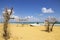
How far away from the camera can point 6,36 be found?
4.76m

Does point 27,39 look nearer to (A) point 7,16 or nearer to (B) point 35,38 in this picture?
(B) point 35,38

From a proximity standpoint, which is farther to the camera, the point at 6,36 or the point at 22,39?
the point at 22,39

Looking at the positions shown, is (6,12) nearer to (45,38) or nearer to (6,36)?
(6,36)

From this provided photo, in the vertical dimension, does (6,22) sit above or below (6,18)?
below

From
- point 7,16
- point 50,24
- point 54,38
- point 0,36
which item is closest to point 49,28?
point 50,24

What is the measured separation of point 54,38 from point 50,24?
86.2 inches

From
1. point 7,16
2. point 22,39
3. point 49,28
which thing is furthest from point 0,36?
point 49,28


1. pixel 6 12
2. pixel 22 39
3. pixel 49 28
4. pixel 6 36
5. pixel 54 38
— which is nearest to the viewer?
pixel 6 12

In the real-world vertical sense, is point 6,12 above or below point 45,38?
above

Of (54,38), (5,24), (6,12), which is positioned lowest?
(54,38)

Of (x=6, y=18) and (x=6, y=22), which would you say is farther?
(x=6, y=22)

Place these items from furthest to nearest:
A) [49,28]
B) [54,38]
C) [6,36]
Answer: [49,28] < [54,38] < [6,36]

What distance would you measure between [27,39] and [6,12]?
127 cm

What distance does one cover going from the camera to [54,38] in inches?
217
